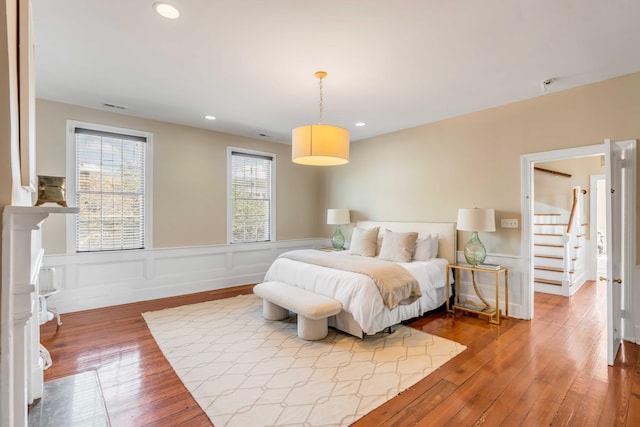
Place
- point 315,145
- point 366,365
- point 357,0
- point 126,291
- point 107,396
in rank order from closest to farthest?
point 357,0
point 107,396
point 366,365
point 315,145
point 126,291

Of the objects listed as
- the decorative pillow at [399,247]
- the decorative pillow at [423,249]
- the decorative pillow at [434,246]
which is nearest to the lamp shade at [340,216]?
the decorative pillow at [399,247]

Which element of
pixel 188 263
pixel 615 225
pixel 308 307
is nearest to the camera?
pixel 615 225

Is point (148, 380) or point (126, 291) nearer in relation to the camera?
point (148, 380)

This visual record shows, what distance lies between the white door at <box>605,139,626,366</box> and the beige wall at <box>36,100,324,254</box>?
15.8 feet

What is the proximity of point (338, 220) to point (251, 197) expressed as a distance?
5.59 feet

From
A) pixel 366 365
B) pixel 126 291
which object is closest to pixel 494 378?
pixel 366 365

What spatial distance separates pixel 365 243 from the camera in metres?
4.71

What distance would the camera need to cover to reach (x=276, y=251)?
5.88 meters

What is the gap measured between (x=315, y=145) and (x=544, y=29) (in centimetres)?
199

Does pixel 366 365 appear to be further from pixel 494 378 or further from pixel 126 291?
pixel 126 291

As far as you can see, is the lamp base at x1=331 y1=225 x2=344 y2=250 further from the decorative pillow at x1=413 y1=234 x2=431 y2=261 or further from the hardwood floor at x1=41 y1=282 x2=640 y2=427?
the hardwood floor at x1=41 y1=282 x2=640 y2=427

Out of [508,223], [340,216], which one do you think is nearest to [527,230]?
[508,223]

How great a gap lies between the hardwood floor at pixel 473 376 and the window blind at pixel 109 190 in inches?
43.9

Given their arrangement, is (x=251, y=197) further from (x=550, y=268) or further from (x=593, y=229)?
(x=593, y=229)
